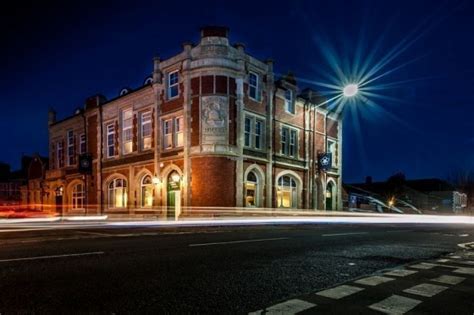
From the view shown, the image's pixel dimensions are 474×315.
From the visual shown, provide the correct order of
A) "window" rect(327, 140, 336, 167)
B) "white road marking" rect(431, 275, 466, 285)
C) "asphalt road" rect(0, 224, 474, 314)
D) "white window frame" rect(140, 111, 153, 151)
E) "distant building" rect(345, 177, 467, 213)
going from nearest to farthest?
"asphalt road" rect(0, 224, 474, 314)
"white road marking" rect(431, 275, 466, 285)
"white window frame" rect(140, 111, 153, 151)
"window" rect(327, 140, 336, 167)
"distant building" rect(345, 177, 467, 213)

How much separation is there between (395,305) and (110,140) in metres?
33.9

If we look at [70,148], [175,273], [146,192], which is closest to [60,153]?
[70,148]

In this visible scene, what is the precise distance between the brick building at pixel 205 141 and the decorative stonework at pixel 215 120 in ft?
0.23

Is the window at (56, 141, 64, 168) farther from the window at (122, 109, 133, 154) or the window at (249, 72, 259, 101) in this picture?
the window at (249, 72, 259, 101)

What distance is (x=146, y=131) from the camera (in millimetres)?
31672

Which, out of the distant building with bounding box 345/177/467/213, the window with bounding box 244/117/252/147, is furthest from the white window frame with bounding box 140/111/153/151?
the distant building with bounding box 345/177/467/213

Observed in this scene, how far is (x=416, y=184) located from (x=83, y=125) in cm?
6389

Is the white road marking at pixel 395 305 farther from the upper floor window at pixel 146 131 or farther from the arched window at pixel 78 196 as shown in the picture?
the arched window at pixel 78 196

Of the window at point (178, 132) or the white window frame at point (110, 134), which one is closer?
the window at point (178, 132)

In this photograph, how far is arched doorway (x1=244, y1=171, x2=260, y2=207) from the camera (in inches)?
1113

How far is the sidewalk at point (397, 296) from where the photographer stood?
4453 mm

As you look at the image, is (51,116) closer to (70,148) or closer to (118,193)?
(70,148)

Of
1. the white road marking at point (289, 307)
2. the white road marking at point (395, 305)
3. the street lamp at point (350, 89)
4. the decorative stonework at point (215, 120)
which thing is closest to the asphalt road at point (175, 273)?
the white road marking at point (289, 307)

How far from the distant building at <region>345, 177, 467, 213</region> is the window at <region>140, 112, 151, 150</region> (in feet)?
140
